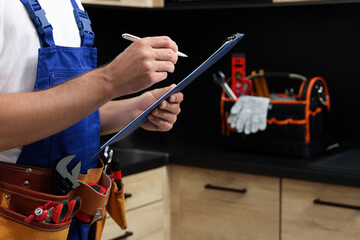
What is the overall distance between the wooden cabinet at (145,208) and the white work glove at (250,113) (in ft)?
1.10

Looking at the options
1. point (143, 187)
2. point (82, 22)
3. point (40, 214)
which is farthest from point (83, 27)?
point (143, 187)

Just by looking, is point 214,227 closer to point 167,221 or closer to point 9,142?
point 167,221

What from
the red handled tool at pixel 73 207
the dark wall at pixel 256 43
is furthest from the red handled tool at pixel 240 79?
the red handled tool at pixel 73 207

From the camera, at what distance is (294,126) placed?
6.54ft

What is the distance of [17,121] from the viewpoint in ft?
2.81

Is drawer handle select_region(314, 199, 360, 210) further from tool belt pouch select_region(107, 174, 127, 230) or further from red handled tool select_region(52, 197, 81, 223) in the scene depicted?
red handled tool select_region(52, 197, 81, 223)

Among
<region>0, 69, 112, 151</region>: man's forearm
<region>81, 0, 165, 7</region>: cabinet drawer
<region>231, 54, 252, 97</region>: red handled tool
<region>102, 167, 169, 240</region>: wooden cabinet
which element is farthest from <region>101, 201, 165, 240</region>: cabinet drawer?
<region>0, 69, 112, 151</region>: man's forearm

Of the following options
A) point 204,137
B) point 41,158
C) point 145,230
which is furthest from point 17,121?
point 204,137

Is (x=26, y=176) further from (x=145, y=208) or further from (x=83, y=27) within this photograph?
(x=145, y=208)

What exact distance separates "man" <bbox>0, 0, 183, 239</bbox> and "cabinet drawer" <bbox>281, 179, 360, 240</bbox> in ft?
2.68

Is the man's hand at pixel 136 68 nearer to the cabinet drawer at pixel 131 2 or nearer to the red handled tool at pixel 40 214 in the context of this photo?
the red handled tool at pixel 40 214

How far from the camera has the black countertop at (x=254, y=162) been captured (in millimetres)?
1794

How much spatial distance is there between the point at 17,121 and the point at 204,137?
162 cm

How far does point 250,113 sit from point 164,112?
0.92 m
